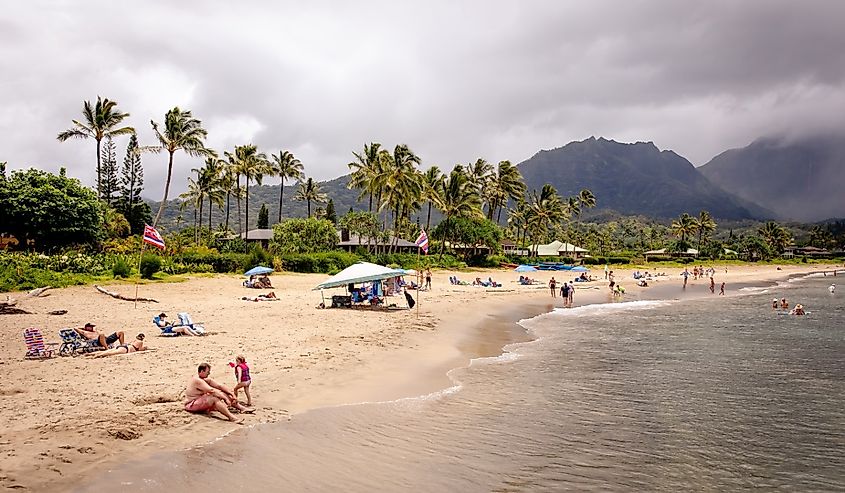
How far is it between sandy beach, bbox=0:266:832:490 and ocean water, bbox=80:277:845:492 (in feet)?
2.42

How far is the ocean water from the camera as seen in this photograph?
7137 millimetres

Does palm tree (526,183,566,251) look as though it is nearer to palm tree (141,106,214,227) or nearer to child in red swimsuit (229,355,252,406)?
palm tree (141,106,214,227)

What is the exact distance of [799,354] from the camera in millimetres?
18156

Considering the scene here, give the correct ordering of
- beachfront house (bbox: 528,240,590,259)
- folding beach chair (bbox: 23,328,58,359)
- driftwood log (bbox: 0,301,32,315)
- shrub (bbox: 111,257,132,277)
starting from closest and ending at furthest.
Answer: folding beach chair (bbox: 23,328,58,359)
driftwood log (bbox: 0,301,32,315)
shrub (bbox: 111,257,132,277)
beachfront house (bbox: 528,240,590,259)

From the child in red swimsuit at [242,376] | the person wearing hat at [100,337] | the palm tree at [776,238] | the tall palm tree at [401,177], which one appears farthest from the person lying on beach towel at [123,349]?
the palm tree at [776,238]

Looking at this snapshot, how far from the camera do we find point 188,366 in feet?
38.1

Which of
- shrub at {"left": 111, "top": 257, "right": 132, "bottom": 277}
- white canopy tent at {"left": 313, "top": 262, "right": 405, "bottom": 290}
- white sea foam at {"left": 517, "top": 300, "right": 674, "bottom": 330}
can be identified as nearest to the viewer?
white canopy tent at {"left": 313, "top": 262, "right": 405, "bottom": 290}

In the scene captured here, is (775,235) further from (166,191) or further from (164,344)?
(164,344)

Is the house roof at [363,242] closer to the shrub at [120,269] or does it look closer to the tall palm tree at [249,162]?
the tall palm tree at [249,162]

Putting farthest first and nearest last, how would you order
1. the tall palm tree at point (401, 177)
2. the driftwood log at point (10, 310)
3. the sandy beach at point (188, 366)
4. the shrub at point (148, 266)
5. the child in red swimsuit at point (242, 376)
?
the tall palm tree at point (401, 177) < the shrub at point (148, 266) < the driftwood log at point (10, 310) < the child in red swimsuit at point (242, 376) < the sandy beach at point (188, 366)

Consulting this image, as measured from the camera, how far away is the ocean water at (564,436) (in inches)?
281

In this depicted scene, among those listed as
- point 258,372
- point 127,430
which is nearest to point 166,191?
point 258,372

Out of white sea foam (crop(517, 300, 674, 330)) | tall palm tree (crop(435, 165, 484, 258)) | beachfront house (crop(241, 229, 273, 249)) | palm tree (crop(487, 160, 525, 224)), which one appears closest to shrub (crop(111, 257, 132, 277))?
white sea foam (crop(517, 300, 674, 330))

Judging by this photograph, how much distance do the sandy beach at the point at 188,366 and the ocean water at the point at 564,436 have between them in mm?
738
